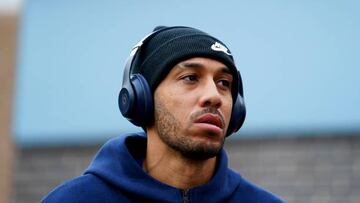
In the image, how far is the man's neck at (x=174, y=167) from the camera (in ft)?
13.3

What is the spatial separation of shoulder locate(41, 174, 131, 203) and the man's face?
321 mm

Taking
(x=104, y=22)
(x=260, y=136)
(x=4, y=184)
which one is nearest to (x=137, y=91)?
(x=260, y=136)

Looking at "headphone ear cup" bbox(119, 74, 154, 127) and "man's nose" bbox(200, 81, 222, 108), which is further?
"headphone ear cup" bbox(119, 74, 154, 127)

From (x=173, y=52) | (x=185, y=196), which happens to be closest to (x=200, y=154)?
(x=185, y=196)

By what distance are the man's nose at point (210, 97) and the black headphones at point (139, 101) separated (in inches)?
8.7

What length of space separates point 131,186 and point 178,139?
0.30m

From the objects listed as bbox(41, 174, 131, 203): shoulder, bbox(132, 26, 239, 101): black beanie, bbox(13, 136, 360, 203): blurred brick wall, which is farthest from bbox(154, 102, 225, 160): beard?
bbox(13, 136, 360, 203): blurred brick wall

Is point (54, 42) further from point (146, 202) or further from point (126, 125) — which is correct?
point (146, 202)

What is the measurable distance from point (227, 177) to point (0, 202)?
844 cm

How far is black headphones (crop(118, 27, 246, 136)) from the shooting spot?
4.07 meters

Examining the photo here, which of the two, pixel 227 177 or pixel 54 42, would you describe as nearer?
pixel 227 177

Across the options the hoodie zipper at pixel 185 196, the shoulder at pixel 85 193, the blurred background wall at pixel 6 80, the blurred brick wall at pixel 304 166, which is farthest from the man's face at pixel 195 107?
the blurred background wall at pixel 6 80

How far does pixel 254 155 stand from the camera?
960 cm

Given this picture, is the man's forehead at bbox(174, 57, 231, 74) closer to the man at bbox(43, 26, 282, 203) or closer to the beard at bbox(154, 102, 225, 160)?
the man at bbox(43, 26, 282, 203)
